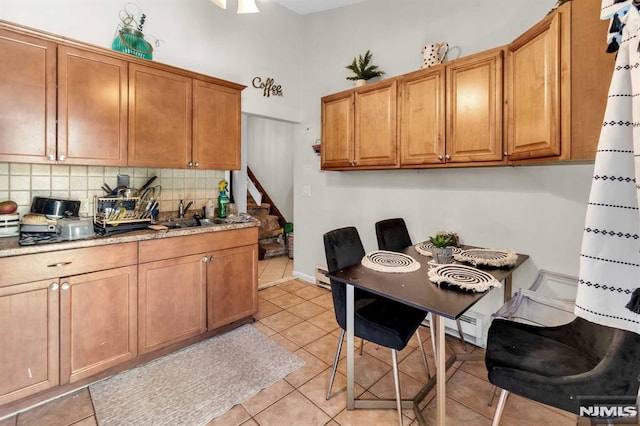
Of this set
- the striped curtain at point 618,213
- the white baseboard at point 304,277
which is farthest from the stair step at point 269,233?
the striped curtain at point 618,213

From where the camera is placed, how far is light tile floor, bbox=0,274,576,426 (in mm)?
1562

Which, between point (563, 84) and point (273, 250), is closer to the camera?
point (563, 84)

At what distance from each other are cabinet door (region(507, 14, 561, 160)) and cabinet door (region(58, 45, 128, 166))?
8.52ft

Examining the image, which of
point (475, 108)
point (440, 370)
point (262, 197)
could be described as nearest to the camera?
point (440, 370)

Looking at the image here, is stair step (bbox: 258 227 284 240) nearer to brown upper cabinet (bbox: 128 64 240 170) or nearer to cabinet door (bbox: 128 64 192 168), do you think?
brown upper cabinet (bbox: 128 64 240 170)

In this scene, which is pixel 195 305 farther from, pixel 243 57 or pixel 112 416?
pixel 243 57

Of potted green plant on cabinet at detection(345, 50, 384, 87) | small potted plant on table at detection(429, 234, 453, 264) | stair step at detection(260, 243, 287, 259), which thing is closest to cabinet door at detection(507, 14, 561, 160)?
small potted plant on table at detection(429, 234, 453, 264)

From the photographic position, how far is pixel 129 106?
2.04 metres

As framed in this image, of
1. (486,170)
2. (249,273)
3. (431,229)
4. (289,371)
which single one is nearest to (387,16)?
(486,170)

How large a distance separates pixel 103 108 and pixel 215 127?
79 cm

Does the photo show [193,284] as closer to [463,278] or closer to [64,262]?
[64,262]

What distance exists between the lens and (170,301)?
2074 millimetres

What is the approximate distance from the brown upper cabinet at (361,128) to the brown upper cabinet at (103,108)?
1.00m

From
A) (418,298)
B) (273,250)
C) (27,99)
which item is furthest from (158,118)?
(273,250)
